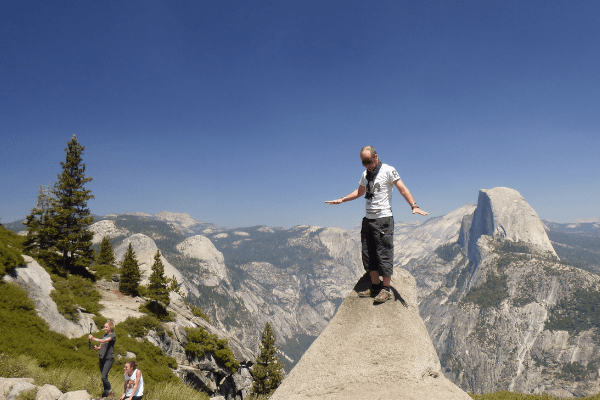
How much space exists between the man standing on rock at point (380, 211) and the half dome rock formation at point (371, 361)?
53 cm

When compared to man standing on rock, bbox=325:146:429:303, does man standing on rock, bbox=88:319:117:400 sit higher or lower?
lower

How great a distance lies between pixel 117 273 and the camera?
4431 cm

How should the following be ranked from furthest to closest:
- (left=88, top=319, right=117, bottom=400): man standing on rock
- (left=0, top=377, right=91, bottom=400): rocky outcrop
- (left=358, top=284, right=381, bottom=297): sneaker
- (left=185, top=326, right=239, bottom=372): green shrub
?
(left=185, top=326, right=239, bottom=372): green shrub < (left=88, top=319, right=117, bottom=400): man standing on rock < (left=0, top=377, right=91, bottom=400): rocky outcrop < (left=358, top=284, right=381, bottom=297): sneaker

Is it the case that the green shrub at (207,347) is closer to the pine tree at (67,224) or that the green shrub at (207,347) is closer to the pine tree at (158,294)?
the pine tree at (158,294)

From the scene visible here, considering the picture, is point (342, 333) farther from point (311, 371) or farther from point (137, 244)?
point (137, 244)

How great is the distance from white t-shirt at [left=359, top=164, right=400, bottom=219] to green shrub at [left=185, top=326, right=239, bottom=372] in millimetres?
36932

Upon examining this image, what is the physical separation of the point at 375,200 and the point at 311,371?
12.2 ft

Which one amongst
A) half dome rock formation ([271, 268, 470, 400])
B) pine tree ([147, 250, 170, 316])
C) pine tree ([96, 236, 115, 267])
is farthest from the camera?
pine tree ([96, 236, 115, 267])

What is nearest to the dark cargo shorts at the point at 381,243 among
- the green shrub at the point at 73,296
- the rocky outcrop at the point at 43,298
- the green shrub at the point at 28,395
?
the green shrub at the point at 28,395

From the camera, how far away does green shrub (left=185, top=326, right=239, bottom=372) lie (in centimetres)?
3544

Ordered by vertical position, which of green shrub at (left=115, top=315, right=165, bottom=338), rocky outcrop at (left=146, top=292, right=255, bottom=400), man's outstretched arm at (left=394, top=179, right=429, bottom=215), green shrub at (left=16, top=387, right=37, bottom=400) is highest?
man's outstretched arm at (left=394, top=179, right=429, bottom=215)

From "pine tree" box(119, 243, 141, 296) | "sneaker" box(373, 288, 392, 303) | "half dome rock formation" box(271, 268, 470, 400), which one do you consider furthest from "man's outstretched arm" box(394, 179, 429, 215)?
"pine tree" box(119, 243, 141, 296)

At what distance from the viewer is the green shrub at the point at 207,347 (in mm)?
35438

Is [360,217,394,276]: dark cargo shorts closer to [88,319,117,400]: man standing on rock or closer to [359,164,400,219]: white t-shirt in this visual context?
[359,164,400,219]: white t-shirt
